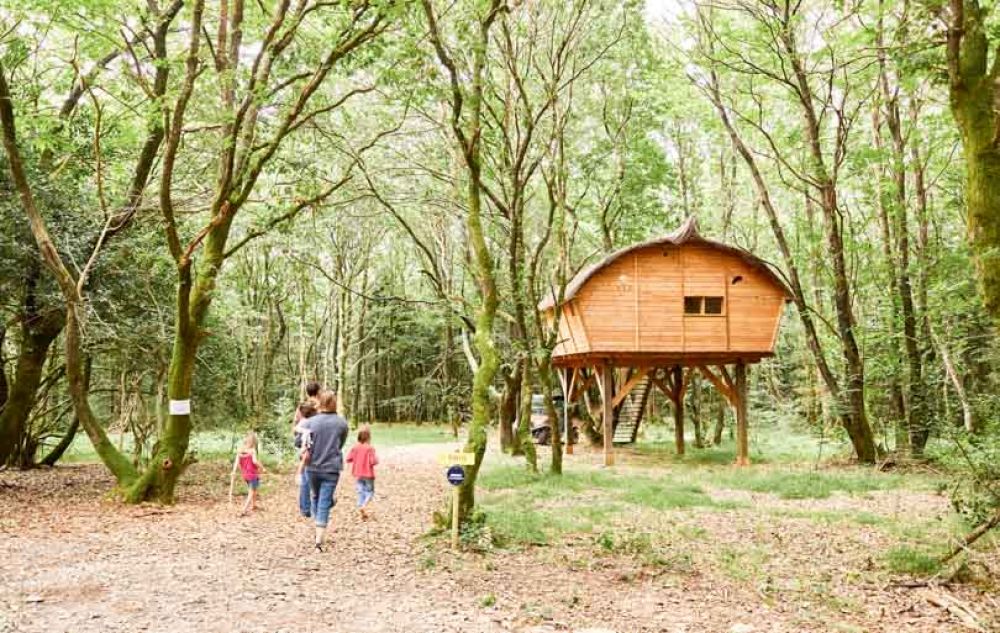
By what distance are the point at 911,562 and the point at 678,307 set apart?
11.5 m

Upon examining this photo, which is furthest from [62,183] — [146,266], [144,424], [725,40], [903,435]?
[903,435]

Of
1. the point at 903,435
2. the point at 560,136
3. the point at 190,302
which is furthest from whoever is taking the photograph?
the point at 903,435

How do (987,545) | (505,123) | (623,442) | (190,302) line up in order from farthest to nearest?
(623,442) → (505,123) → (190,302) → (987,545)

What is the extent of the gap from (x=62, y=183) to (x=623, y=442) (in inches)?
776

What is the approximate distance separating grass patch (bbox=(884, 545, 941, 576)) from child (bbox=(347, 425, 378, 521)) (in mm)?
6972

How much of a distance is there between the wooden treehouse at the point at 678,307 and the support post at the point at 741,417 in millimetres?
27

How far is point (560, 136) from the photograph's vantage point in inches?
572

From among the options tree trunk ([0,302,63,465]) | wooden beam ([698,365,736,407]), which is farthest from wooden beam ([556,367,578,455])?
tree trunk ([0,302,63,465])

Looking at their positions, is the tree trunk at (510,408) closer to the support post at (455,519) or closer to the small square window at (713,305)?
the small square window at (713,305)

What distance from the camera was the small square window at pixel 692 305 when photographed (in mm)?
18984

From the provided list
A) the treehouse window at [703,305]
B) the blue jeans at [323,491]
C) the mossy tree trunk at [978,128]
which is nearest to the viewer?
the mossy tree trunk at [978,128]

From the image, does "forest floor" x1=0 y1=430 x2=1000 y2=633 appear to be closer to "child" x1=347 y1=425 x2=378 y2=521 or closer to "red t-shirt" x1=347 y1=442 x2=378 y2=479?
"child" x1=347 y1=425 x2=378 y2=521

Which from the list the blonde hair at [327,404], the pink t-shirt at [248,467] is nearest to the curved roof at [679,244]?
the pink t-shirt at [248,467]

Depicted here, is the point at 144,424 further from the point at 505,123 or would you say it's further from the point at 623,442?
the point at 623,442
